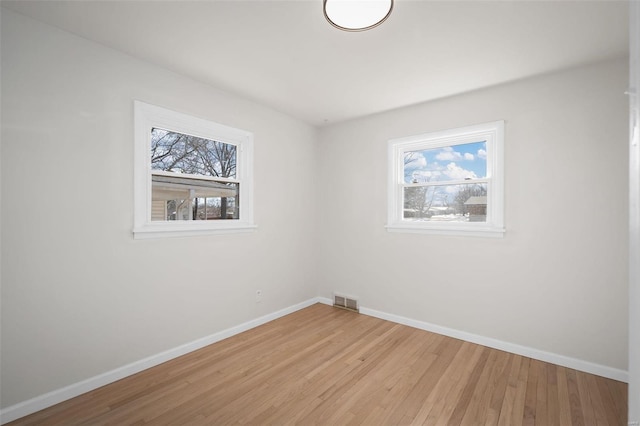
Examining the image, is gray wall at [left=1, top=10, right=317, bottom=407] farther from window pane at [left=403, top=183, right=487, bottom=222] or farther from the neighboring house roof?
window pane at [left=403, top=183, right=487, bottom=222]

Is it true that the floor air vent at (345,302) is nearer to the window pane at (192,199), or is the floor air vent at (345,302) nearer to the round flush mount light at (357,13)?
the window pane at (192,199)

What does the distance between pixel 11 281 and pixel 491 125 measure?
13.7 feet

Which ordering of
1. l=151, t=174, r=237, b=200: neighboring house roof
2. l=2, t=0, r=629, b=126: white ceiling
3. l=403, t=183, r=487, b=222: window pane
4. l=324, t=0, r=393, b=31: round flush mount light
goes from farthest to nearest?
l=403, t=183, r=487, b=222: window pane
l=151, t=174, r=237, b=200: neighboring house roof
l=2, t=0, r=629, b=126: white ceiling
l=324, t=0, r=393, b=31: round flush mount light

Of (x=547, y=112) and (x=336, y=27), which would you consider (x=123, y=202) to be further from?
(x=547, y=112)

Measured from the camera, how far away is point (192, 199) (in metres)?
3.10

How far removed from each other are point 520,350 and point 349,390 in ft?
5.94

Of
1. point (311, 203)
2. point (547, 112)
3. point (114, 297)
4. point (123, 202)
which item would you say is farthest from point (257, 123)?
point (547, 112)

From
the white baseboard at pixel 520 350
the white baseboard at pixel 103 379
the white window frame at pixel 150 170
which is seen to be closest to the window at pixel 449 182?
the white baseboard at pixel 520 350

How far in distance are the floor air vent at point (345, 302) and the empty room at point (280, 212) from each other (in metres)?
0.34

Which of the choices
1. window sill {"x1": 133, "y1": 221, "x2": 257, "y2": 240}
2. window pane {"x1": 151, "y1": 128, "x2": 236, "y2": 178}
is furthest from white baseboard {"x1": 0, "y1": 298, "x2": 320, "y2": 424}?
window pane {"x1": 151, "y1": 128, "x2": 236, "y2": 178}

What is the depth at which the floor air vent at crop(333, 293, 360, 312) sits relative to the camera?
A: 4129 mm

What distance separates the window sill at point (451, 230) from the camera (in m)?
3.10

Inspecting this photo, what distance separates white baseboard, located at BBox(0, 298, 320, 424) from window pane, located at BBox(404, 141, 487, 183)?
272 cm

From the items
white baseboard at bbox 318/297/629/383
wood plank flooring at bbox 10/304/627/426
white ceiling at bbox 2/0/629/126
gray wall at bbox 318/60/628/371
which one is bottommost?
wood plank flooring at bbox 10/304/627/426
